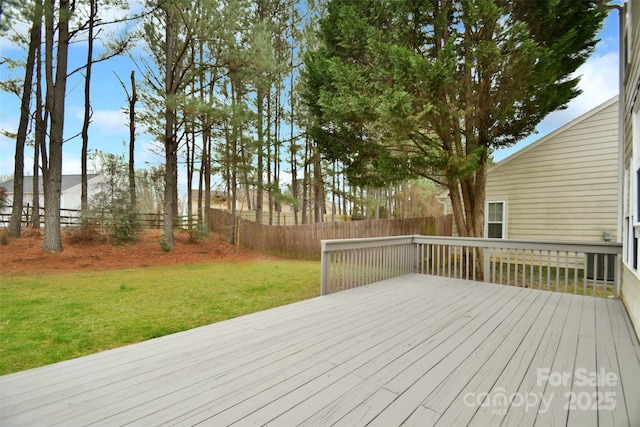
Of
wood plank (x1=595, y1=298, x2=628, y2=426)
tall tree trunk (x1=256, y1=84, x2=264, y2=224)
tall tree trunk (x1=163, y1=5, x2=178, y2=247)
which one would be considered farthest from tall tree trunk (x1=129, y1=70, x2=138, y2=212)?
wood plank (x1=595, y1=298, x2=628, y2=426)

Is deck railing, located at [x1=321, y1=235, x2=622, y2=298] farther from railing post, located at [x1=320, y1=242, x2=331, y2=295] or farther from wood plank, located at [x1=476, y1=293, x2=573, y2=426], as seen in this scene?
wood plank, located at [x1=476, y1=293, x2=573, y2=426]

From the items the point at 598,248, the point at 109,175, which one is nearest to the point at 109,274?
the point at 109,175

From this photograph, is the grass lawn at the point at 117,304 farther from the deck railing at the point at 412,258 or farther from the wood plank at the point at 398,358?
the wood plank at the point at 398,358

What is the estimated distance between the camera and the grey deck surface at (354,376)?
5.09 feet

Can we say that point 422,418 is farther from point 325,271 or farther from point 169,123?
point 169,123

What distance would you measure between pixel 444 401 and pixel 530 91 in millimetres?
6406

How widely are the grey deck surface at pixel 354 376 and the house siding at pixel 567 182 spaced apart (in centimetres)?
561

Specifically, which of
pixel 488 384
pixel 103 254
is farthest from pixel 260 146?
pixel 488 384

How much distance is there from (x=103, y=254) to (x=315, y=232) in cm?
630

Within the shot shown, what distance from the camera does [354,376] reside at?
6.36 feet

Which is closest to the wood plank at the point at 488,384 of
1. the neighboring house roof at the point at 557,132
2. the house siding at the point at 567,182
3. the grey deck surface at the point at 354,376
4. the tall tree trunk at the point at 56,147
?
the grey deck surface at the point at 354,376

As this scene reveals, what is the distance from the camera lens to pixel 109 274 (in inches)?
258

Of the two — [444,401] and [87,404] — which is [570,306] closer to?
[444,401]

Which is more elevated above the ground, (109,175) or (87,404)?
(109,175)
